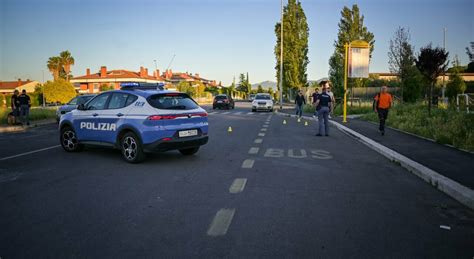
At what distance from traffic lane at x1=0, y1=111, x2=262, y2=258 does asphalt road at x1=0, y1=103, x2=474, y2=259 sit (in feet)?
0.05

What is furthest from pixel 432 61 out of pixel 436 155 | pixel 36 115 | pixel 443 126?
pixel 36 115

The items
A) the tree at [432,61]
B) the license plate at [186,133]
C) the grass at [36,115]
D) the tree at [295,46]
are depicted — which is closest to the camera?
the license plate at [186,133]

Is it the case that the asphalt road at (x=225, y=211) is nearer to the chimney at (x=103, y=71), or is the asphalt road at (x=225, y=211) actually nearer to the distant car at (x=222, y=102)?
the distant car at (x=222, y=102)

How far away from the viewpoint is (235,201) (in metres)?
5.17

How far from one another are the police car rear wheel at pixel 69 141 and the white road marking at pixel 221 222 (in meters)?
6.28

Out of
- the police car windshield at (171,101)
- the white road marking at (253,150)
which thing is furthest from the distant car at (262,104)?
the police car windshield at (171,101)

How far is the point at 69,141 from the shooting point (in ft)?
31.8

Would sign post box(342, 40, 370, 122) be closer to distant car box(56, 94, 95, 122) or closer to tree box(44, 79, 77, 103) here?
distant car box(56, 94, 95, 122)

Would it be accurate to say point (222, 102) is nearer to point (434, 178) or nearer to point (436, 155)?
point (436, 155)

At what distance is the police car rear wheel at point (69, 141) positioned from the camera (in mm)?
9594

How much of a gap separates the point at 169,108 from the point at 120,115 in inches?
45.8

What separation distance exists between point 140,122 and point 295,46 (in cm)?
4725

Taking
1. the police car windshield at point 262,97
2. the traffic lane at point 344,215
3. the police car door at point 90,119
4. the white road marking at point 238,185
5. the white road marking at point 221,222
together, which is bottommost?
the traffic lane at point 344,215

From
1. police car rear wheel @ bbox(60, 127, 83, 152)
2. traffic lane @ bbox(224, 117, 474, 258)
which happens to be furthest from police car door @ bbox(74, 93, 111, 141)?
traffic lane @ bbox(224, 117, 474, 258)
